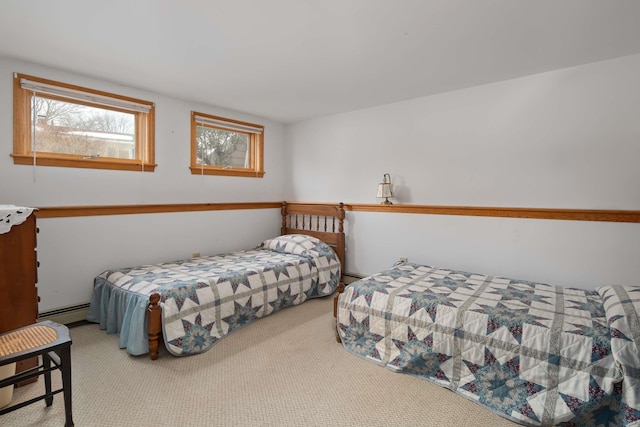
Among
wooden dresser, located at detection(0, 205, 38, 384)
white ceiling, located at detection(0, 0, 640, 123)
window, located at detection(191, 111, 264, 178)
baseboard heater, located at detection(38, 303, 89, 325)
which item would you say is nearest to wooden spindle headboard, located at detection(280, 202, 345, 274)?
window, located at detection(191, 111, 264, 178)

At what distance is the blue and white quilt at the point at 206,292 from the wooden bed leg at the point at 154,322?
4 centimetres

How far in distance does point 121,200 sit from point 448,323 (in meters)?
2.99

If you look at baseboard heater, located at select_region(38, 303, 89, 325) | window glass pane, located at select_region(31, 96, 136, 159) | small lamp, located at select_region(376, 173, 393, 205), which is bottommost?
baseboard heater, located at select_region(38, 303, 89, 325)

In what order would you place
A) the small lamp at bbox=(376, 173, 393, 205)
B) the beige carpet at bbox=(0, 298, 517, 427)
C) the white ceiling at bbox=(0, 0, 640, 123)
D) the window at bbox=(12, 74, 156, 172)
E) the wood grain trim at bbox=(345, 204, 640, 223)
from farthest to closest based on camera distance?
the small lamp at bbox=(376, 173, 393, 205), the window at bbox=(12, 74, 156, 172), the wood grain trim at bbox=(345, 204, 640, 223), the white ceiling at bbox=(0, 0, 640, 123), the beige carpet at bbox=(0, 298, 517, 427)

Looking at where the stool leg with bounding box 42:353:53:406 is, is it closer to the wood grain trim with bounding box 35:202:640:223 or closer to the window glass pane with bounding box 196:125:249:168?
the wood grain trim with bounding box 35:202:640:223

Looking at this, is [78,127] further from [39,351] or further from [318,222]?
Answer: [318,222]

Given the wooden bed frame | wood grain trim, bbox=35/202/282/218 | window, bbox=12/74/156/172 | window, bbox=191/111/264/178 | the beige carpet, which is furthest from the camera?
the wooden bed frame

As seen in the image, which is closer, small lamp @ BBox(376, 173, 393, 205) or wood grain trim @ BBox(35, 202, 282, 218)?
wood grain trim @ BBox(35, 202, 282, 218)

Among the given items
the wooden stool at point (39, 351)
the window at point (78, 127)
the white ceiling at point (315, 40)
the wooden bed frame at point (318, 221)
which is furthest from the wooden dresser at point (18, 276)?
the wooden bed frame at point (318, 221)

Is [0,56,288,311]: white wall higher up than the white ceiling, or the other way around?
the white ceiling

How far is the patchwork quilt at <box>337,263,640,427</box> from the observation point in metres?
1.64

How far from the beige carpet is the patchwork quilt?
0.14 m

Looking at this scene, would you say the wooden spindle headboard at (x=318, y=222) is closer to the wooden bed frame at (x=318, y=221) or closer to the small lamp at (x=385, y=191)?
the wooden bed frame at (x=318, y=221)

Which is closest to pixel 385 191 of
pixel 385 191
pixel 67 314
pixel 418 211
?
pixel 385 191
